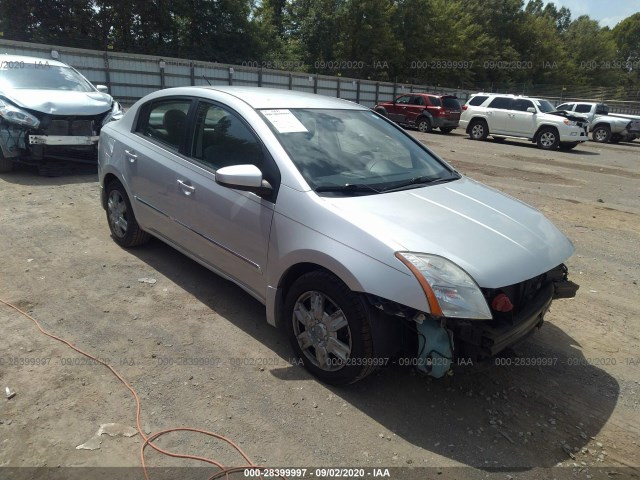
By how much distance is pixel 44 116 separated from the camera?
23.8 ft

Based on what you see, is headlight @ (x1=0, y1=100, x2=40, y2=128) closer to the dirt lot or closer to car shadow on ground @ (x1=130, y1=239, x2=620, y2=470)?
the dirt lot

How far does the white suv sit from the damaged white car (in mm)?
15217

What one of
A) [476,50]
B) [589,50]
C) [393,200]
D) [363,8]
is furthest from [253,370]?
[589,50]

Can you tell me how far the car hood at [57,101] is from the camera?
23.9 feet

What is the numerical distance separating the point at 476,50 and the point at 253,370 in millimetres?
54037

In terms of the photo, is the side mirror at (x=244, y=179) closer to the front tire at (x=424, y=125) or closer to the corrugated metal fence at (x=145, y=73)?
the corrugated metal fence at (x=145, y=73)

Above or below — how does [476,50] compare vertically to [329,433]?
above

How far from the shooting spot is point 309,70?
37.2m

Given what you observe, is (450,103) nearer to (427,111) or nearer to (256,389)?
(427,111)

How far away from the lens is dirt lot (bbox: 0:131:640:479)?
248cm

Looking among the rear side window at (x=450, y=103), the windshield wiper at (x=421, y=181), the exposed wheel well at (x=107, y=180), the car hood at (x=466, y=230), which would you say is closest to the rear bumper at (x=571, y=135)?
the rear side window at (x=450, y=103)

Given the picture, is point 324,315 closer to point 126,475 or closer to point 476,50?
point 126,475

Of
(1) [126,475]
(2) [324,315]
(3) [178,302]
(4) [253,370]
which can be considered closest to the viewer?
(1) [126,475]

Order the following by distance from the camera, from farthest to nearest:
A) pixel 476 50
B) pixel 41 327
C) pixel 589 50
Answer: pixel 589 50
pixel 476 50
pixel 41 327
